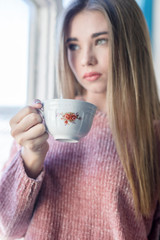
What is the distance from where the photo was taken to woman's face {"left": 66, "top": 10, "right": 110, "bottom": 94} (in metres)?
0.87

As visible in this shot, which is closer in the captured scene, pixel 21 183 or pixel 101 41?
pixel 21 183

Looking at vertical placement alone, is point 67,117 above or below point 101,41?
below

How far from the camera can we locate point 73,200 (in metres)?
0.81

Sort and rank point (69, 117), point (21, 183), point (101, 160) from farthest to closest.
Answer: point (101, 160) < point (21, 183) < point (69, 117)

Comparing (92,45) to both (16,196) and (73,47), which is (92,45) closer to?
(73,47)

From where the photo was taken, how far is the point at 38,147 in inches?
26.9

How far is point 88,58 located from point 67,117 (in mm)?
344

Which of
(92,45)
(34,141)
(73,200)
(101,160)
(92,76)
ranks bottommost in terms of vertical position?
(73,200)

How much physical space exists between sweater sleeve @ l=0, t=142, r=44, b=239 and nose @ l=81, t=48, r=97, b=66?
1.21 ft

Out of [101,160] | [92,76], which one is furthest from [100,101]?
[101,160]

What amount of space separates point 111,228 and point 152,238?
25 cm

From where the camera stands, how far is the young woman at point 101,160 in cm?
76

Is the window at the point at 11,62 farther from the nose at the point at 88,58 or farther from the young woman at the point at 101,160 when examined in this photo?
the nose at the point at 88,58

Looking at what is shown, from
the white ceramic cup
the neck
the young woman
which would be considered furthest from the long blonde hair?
the white ceramic cup
